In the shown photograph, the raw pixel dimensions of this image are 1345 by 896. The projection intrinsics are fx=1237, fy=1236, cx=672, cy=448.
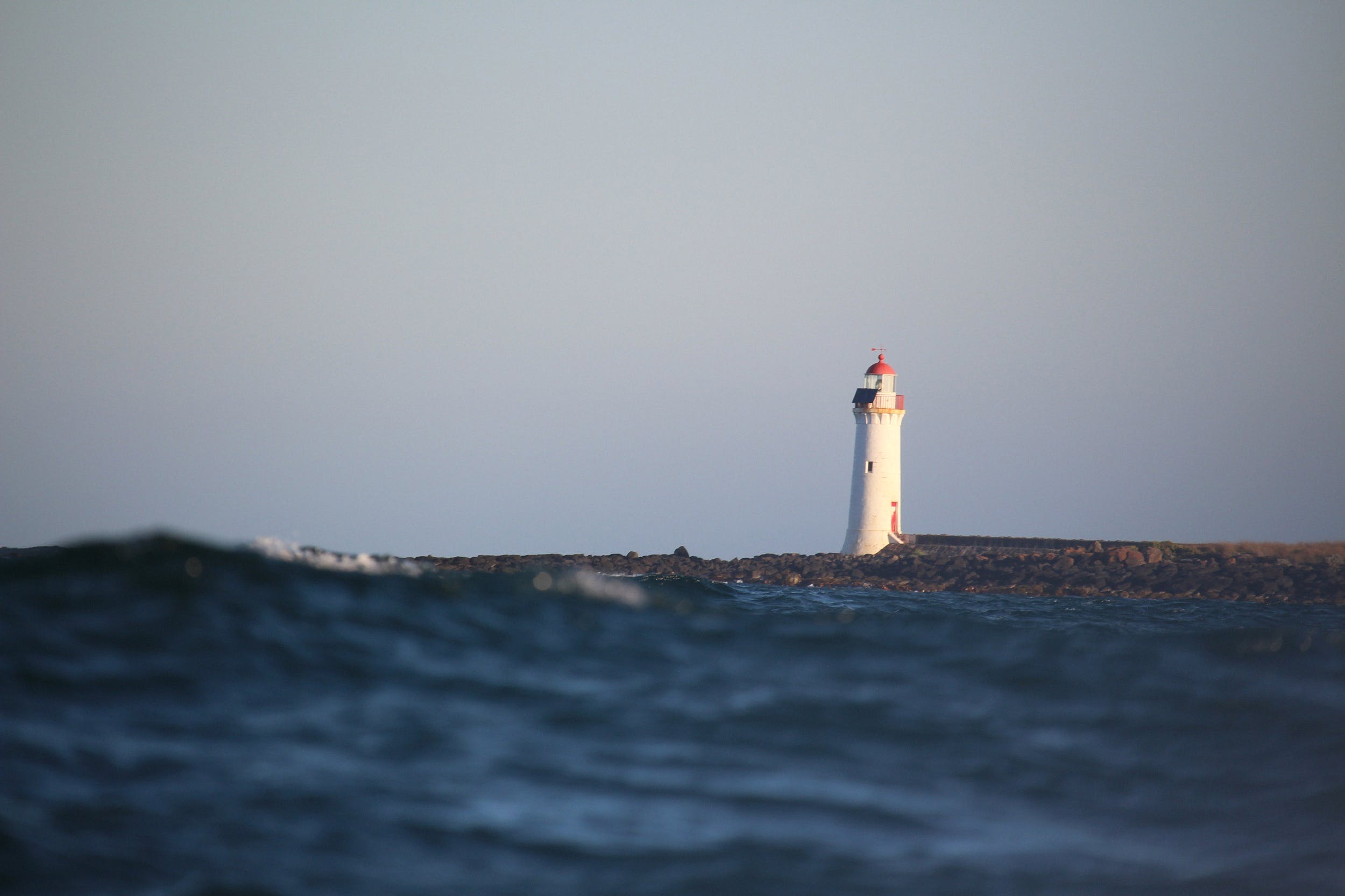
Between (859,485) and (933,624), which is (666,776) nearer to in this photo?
(933,624)

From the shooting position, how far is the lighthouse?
49.8 m

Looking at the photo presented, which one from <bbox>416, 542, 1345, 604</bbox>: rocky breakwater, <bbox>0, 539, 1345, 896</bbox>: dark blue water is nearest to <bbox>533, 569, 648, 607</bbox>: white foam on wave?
<bbox>0, 539, 1345, 896</bbox>: dark blue water

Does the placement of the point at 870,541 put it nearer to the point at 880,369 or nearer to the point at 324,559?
Answer: the point at 880,369

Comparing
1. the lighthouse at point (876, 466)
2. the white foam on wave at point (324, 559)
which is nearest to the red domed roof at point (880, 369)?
the lighthouse at point (876, 466)

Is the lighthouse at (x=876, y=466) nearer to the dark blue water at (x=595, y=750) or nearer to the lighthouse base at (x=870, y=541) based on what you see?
the lighthouse base at (x=870, y=541)

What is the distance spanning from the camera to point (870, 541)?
163ft

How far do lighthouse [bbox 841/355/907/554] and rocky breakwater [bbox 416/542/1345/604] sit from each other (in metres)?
0.81

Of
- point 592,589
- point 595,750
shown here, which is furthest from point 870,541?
point 595,750

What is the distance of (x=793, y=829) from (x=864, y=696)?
3.26 meters

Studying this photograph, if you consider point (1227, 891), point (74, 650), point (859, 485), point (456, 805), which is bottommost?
point (1227, 891)

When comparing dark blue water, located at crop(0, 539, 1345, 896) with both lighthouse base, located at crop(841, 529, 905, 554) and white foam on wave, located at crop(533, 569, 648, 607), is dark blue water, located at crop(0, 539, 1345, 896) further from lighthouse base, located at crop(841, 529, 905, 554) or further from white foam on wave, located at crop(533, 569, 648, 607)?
lighthouse base, located at crop(841, 529, 905, 554)

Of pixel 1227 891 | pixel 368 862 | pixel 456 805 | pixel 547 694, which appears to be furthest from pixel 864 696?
pixel 368 862

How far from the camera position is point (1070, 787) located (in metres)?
9.13

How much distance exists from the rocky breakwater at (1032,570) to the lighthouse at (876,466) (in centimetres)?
81
